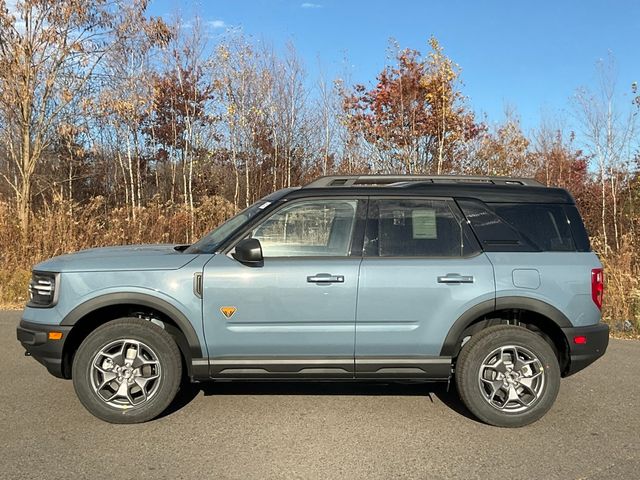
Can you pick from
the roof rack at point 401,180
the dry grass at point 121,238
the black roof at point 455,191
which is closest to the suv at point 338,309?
the black roof at point 455,191

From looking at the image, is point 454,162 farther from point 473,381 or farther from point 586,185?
point 473,381

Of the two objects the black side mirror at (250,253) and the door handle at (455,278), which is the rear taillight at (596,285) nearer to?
the door handle at (455,278)

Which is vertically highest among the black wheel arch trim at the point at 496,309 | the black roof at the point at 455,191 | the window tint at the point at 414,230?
the black roof at the point at 455,191

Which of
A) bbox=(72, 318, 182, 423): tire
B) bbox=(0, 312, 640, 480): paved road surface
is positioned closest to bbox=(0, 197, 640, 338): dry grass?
bbox=(0, 312, 640, 480): paved road surface

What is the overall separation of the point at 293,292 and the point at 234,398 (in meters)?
1.34

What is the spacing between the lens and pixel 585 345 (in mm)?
4152

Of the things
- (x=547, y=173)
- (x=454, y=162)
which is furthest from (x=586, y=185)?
(x=454, y=162)

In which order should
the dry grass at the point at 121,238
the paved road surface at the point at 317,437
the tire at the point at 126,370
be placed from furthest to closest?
the dry grass at the point at 121,238 < the tire at the point at 126,370 < the paved road surface at the point at 317,437

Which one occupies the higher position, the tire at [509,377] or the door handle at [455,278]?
the door handle at [455,278]

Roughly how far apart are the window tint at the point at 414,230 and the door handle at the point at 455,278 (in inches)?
7.3

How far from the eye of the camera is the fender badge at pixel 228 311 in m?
4.02

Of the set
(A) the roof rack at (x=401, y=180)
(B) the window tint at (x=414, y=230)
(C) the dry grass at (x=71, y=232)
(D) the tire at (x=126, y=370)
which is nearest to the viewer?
(D) the tire at (x=126, y=370)

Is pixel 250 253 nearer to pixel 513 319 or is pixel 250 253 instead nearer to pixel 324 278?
pixel 324 278

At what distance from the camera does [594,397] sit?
4883 millimetres
